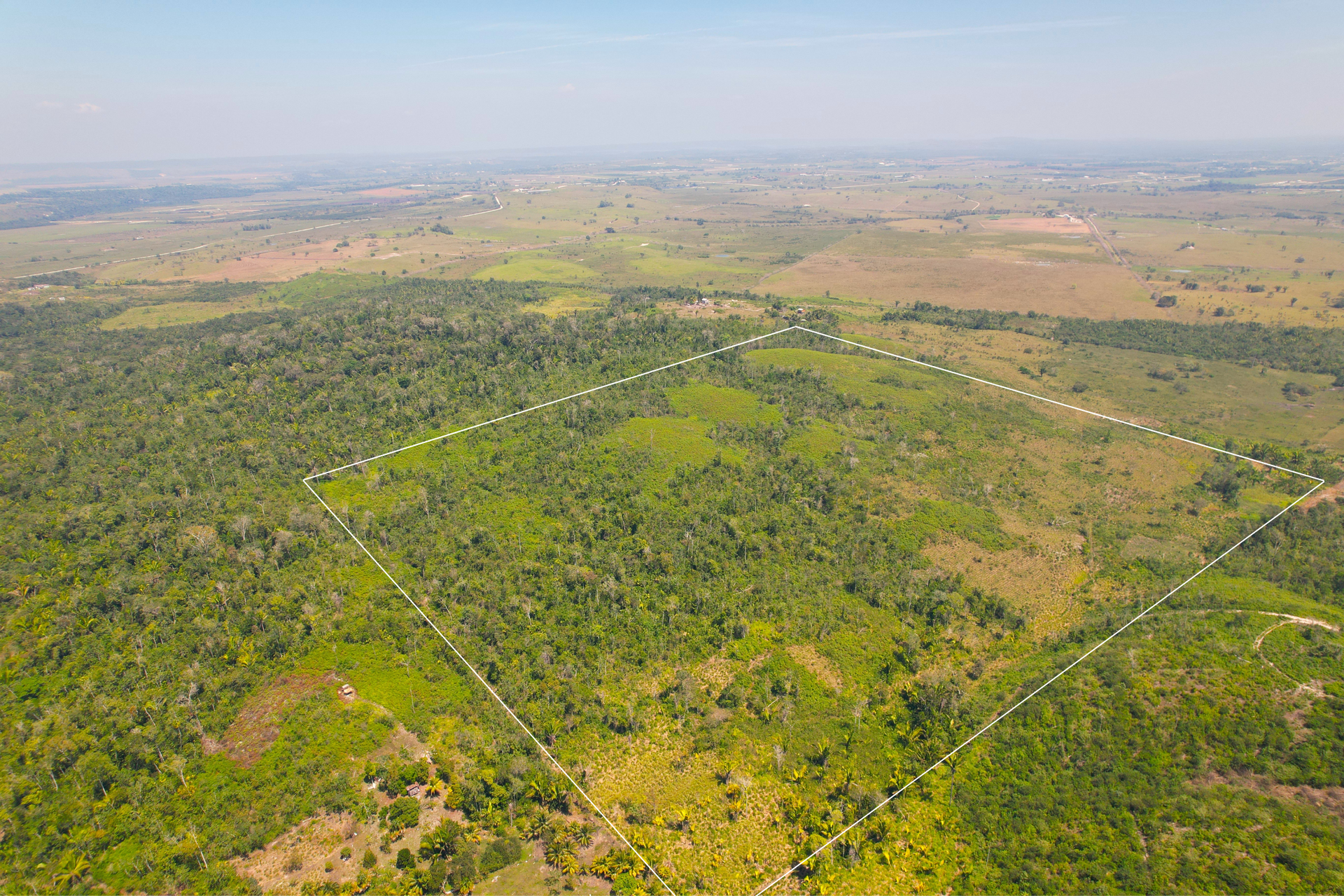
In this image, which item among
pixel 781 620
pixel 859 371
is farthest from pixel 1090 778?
pixel 859 371

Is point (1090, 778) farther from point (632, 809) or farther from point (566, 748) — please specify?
point (566, 748)

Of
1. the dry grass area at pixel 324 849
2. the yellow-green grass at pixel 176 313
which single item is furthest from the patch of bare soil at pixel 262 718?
the yellow-green grass at pixel 176 313

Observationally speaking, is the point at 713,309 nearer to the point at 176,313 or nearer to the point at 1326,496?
the point at 1326,496

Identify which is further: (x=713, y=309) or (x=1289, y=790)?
(x=713, y=309)

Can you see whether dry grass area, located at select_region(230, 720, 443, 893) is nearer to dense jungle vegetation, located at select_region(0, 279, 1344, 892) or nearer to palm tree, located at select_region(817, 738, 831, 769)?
dense jungle vegetation, located at select_region(0, 279, 1344, 892)

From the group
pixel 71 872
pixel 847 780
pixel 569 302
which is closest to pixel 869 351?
pixel 569 302

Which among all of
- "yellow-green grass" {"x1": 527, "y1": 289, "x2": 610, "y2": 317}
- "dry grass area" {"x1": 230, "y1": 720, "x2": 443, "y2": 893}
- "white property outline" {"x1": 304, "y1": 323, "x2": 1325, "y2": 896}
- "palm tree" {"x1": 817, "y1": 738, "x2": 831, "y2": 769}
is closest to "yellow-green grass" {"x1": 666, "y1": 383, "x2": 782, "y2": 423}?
"white property outline" {"x1": 304, "y1": 323, "x2": 1325, "y2": 896}

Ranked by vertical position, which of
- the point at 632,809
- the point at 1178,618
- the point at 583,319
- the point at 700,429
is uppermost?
the point at 583,319
